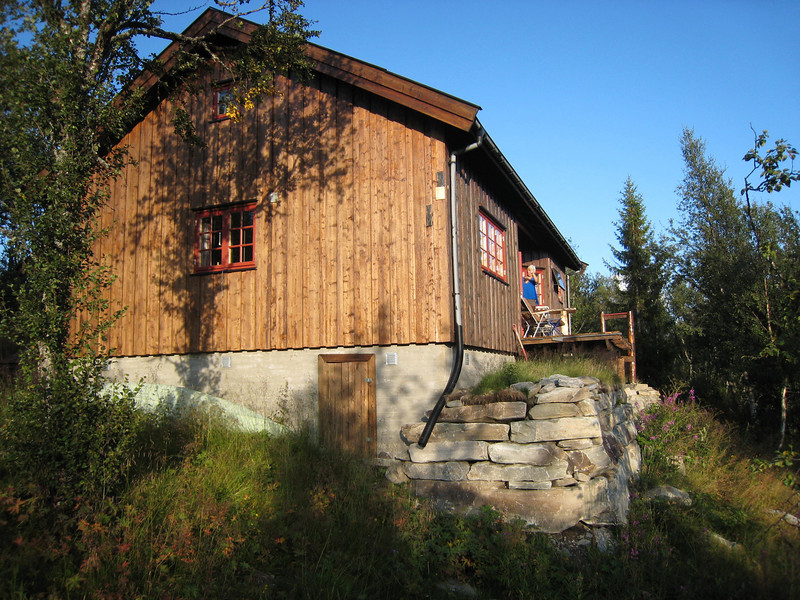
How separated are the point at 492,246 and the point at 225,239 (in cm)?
501

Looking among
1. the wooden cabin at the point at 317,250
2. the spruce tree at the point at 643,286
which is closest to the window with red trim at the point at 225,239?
the wooden cabin at the point at 317,250

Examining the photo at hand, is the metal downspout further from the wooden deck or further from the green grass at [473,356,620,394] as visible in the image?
the wooden deck

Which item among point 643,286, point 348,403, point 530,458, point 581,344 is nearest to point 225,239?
point 348,403

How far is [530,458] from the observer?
22.6 feet

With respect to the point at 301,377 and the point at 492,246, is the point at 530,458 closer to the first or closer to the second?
the point at 301,377

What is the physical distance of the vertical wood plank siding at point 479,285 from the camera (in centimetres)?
917

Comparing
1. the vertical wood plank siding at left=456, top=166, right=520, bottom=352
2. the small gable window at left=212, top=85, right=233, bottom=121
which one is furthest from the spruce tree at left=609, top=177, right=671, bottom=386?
the small gable window at left=212, top=85, right=233, bottom=121

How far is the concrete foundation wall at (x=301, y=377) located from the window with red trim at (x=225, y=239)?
1.64 m

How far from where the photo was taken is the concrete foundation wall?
8484 millimetres

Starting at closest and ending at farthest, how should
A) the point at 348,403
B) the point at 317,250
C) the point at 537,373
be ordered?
1. the point at 537,373
2. the point at 348,403
3. the point at 317,250

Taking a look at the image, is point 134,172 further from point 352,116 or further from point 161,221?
point 352,116

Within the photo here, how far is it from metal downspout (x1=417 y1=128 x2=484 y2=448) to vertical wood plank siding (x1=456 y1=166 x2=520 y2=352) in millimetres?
271

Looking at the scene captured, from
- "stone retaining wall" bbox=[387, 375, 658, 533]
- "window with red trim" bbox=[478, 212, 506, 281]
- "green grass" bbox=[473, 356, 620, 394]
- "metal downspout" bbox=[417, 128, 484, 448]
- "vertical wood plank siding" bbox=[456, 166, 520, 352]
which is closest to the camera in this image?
"stone retaining wall" bbox=[387, 375, 658, 533]

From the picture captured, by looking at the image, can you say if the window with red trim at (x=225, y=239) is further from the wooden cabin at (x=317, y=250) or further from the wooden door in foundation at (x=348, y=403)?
the wooden door in foundation at (x=348, y=403)
